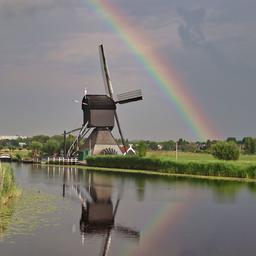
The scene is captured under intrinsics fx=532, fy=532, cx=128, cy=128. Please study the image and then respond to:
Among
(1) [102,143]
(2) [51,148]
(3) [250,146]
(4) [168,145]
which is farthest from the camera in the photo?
(4) [168,145]

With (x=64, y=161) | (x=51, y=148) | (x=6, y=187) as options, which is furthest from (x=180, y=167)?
(x=51, y=148)

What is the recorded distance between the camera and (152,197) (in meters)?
27.2

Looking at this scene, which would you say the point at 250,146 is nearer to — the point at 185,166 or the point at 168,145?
the point at 168,145

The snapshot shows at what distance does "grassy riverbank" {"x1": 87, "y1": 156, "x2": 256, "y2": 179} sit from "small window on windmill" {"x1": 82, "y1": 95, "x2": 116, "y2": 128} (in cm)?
620

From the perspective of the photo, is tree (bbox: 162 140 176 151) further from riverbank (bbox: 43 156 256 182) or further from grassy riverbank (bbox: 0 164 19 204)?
grassy riverbank (bbox: 0 164 19 204)

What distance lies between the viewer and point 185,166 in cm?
4631

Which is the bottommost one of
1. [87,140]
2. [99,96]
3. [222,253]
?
[222,253]

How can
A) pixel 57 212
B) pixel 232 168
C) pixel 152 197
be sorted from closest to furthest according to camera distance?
pixel 57 212 → pixel 152 197 → pixel 232 168

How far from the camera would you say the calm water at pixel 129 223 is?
47.3ft

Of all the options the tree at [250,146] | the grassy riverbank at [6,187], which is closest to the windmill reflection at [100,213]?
the grassy riverbank at [6,187]

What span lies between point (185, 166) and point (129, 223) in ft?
92.8

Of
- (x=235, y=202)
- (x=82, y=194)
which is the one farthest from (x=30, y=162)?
(x=235, y=202)

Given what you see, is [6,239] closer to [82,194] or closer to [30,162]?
[82,194]

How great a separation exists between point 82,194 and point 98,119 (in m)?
38.6
